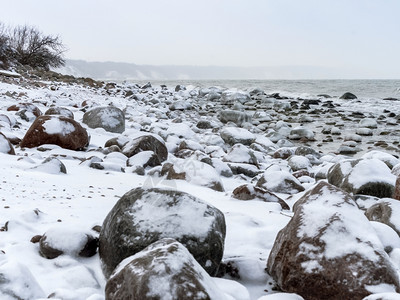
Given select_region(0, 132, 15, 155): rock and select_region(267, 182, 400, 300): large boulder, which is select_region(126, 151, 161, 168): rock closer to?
select_region(0, 132, 15, 155): rock

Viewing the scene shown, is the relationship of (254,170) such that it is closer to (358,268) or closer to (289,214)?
(289,214)

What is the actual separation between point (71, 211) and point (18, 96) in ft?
26.2

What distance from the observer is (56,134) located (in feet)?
18.7

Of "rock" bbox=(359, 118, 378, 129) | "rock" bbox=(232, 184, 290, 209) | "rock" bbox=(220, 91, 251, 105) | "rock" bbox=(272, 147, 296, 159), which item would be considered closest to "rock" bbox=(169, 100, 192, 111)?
"rock" bbox=(220, 91, 251, 105)

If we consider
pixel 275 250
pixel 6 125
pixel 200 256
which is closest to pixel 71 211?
pixel 200 256

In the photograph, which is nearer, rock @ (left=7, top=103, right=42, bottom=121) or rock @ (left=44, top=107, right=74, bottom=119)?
rock @ (left=7, top=103, right=42, bottom=121)

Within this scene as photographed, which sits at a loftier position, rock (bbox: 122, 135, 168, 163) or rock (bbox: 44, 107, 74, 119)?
rock (bbox: 44, 107, 74, 119)

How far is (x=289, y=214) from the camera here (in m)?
3.42

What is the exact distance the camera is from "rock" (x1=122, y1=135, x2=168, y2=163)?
5.75 metres

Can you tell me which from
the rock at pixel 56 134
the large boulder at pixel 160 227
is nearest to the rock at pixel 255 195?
the large boulder at pixel 160 227

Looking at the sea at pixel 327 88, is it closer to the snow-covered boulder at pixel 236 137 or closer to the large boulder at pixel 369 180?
the snow-covered boulder at pixel 236 137

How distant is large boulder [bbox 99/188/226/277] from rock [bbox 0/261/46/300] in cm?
43

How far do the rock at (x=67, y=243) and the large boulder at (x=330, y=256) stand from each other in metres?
1.11

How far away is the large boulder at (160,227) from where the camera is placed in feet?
7.14
